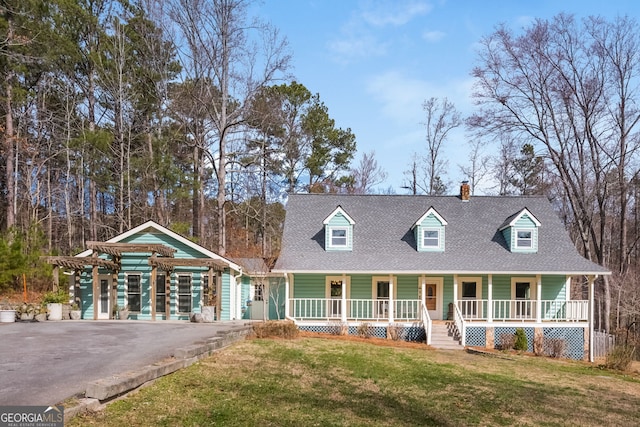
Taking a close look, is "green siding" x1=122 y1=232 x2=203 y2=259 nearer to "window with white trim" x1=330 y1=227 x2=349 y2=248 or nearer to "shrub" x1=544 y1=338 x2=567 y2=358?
"window with white trim" x1=330 y1=227 x2=349 y2=248

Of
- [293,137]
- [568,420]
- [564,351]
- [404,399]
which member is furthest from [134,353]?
[293,137]

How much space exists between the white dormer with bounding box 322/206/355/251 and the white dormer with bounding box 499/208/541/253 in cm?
720

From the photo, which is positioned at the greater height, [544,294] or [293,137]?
[293,137]

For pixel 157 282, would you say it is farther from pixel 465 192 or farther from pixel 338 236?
pixel 465 192

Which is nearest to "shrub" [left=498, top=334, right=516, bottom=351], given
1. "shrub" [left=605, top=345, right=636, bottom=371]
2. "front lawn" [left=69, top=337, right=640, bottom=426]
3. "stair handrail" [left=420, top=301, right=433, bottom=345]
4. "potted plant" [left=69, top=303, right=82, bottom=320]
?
"stair handrail" [left=420, top=301, right=433, bottom=345]

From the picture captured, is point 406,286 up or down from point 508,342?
up

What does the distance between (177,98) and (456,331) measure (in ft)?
65.2

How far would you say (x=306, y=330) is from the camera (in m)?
19.0

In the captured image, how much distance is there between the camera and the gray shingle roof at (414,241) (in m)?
19.6

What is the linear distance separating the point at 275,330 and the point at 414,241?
8.75m

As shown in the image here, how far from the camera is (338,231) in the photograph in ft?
68.9

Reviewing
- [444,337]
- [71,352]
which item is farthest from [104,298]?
[444,337]

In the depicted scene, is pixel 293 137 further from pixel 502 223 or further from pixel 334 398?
pixel 334 398

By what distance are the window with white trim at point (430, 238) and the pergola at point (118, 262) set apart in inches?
351
